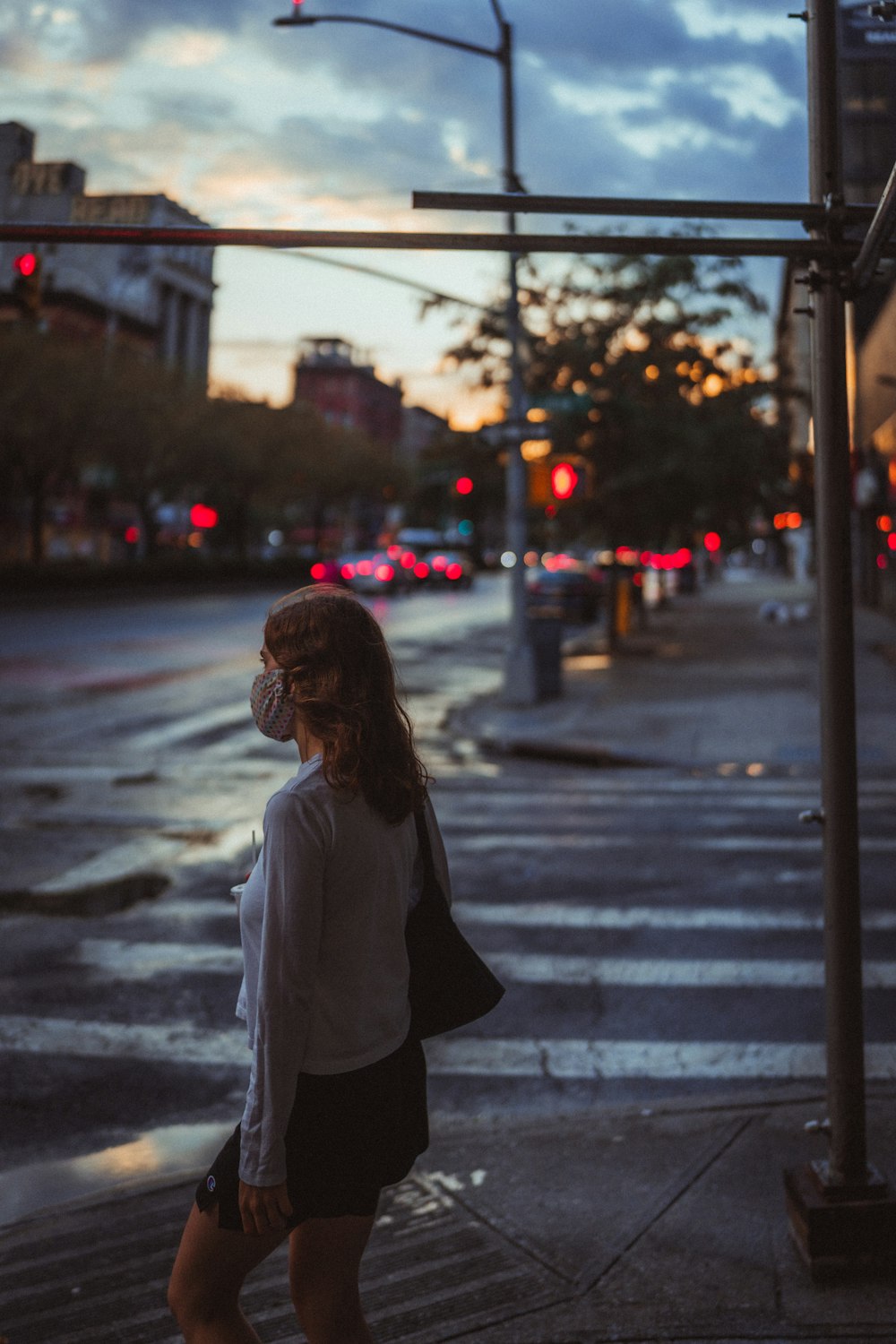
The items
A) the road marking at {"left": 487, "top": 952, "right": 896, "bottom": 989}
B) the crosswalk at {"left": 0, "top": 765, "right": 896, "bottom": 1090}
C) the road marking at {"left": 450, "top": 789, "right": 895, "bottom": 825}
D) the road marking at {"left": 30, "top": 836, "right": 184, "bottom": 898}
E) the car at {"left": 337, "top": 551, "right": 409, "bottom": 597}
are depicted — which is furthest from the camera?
the car at {"left": 337, "top": 551, "right": 409, "bottom": 597}

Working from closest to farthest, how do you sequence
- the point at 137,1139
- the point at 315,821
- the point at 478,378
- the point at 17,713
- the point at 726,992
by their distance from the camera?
the point at 315,821
the point at 137,1139
the point at 726,992
the point at 17,713
the point at 478,378

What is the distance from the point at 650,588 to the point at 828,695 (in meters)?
70.3

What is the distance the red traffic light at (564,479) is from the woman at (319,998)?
700 inches

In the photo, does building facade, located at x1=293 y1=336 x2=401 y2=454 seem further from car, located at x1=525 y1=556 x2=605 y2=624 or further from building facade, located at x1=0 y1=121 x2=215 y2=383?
building facade, located at x1=0 y1=121 x2=215 y2=383

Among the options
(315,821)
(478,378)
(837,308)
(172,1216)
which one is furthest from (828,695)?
(478,378)

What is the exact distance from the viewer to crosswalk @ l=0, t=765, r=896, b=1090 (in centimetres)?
574

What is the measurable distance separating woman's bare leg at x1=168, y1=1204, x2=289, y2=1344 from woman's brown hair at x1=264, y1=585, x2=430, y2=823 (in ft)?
2.69

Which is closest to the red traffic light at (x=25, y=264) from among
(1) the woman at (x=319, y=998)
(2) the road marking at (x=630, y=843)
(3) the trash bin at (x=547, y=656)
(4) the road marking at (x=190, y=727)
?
(1) the woman at (x=319, y=998)

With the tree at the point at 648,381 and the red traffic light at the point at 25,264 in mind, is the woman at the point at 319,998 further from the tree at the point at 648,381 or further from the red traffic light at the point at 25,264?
the tree at the point at 648,381

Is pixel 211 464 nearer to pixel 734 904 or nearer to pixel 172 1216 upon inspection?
pixel 734 904

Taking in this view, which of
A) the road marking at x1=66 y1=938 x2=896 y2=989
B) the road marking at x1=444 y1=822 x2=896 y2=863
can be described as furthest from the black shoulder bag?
the road marking at x1=444 y1=822 x2=896 y2=863

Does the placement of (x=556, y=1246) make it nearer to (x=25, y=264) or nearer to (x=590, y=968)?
(x=590, y=968)

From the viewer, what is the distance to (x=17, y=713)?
56.9ft

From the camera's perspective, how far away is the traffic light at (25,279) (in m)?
5.25
